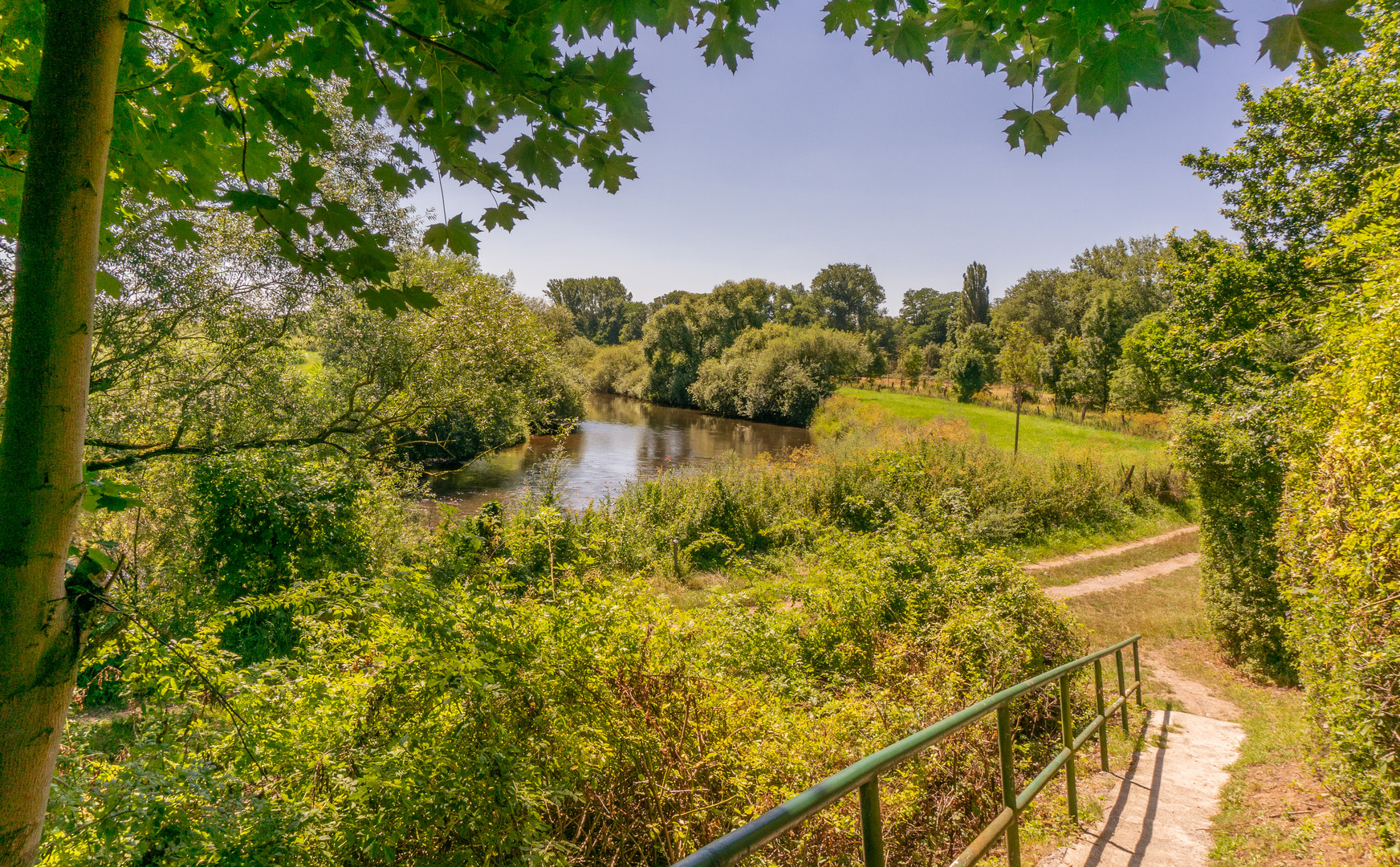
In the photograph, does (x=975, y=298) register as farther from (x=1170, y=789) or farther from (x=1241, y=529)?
(x=1170, y=789)

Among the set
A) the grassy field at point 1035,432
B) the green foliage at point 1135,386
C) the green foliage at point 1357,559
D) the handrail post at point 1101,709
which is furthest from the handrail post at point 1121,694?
the green foliage at point 1135,386

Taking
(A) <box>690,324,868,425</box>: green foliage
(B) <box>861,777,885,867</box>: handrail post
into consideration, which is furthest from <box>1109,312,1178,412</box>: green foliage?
(B) <box>861,777,885,867</box>: handrail post

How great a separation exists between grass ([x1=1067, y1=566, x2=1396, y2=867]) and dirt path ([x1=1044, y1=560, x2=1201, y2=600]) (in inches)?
12.0

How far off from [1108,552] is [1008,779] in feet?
48.4

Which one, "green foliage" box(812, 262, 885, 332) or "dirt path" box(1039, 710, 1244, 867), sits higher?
"green foliage" box(812, 262, 885, 332)

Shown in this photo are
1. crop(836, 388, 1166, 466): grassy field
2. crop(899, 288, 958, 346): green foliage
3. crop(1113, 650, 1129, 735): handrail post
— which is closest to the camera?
crop(1113, 650, 1129, 735): handrail post

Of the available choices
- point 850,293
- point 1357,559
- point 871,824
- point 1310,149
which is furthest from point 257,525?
point 850,293

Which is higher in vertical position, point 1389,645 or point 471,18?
point 471,18

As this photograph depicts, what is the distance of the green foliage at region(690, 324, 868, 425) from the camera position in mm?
38594

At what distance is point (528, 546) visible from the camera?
5.31 m

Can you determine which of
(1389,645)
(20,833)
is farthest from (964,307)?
(20,833)

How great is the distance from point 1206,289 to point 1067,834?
14.1 metres

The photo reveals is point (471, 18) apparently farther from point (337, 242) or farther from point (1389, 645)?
point (1389, 645)

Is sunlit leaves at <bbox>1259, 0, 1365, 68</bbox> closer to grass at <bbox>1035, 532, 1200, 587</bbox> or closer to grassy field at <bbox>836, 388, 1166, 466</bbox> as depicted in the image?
grass at <bbox>1035, 532, 1200, 587</bbox>
